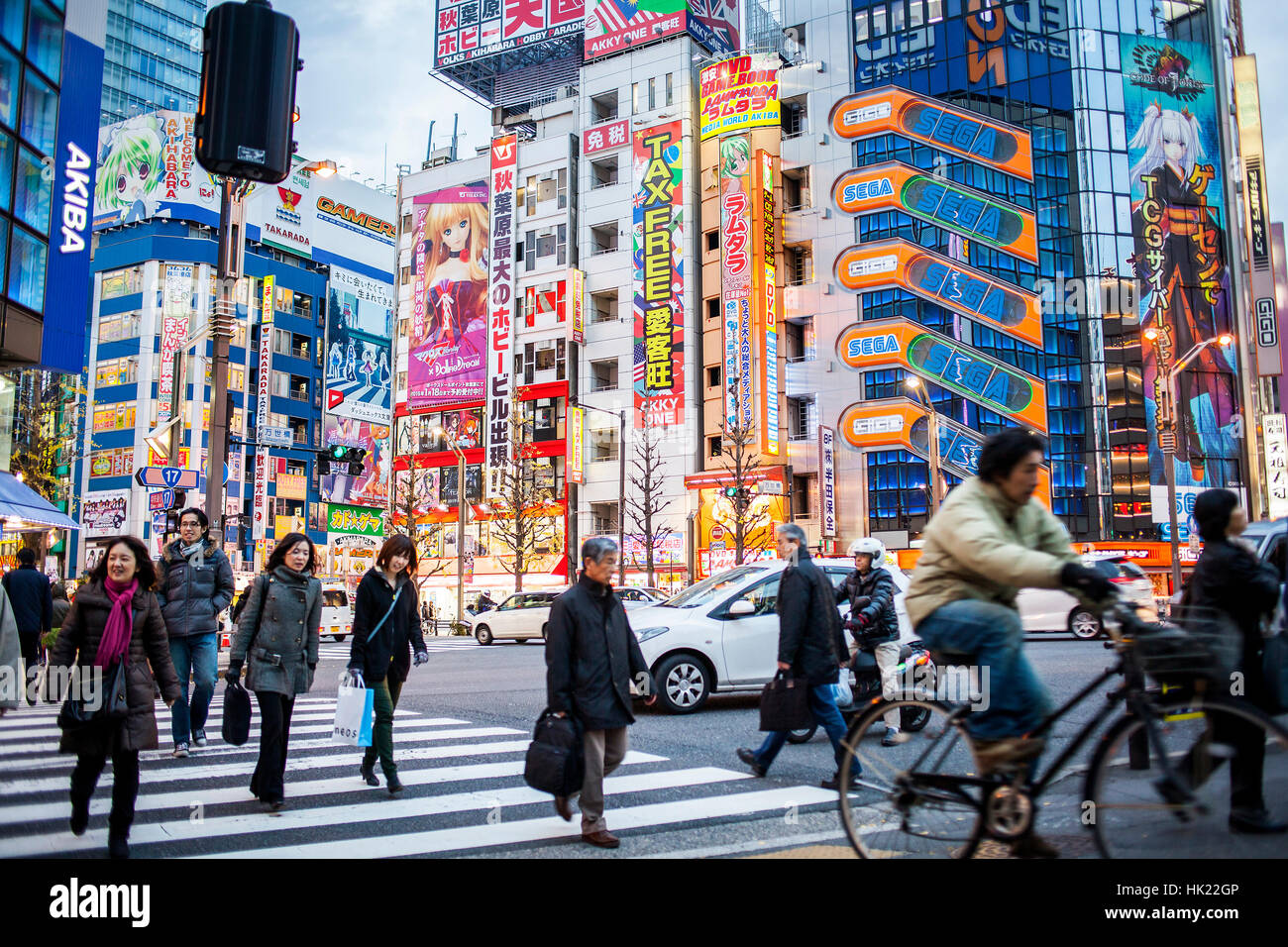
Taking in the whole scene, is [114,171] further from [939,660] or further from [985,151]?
[939,660]

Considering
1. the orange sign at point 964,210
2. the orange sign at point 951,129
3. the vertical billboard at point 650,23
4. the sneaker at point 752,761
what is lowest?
the sneaker at point 752,761

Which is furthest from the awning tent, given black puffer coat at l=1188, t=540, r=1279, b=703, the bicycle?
black puffer coat at l=1188, t=540, r=1279, b=703

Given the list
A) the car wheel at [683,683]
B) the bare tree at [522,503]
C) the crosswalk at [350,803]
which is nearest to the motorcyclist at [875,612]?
the crosswalk at [350,803]

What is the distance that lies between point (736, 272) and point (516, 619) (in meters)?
20.6

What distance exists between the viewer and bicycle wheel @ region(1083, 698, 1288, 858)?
3.64m

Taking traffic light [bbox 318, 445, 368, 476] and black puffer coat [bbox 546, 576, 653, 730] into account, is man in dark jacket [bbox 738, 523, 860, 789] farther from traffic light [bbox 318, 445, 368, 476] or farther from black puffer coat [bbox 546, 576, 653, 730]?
traffic light [bbox 318, 445, 368, 476]

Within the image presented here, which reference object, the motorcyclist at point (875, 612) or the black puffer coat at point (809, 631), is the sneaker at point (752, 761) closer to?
the black puffer coat at point (809, 631)

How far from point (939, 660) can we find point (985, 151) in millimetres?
42725

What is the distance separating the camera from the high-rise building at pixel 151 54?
9700 centimetres

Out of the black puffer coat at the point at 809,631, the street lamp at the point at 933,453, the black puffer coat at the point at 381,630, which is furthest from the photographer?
the street lamp at the point at 933,453

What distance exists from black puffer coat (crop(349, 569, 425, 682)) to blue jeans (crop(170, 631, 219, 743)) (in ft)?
8.32

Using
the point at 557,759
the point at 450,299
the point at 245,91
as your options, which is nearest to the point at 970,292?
the point at 450,299

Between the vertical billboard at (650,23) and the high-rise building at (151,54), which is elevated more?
the high-rise building at (151,54)

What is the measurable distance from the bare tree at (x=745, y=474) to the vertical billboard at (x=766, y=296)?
29.7 inches
